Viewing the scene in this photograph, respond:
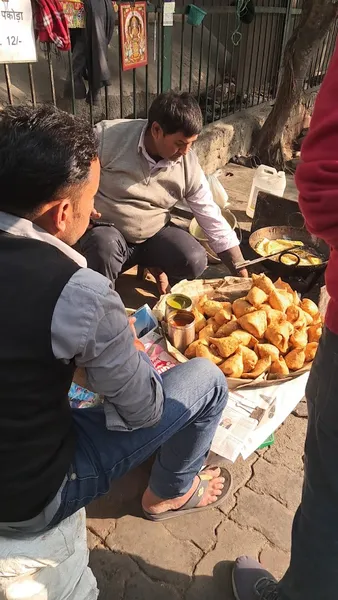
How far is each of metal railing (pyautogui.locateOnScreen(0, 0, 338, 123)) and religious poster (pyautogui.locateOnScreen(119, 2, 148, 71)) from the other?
0.37 meters

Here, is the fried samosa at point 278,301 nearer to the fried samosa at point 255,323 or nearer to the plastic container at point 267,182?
the fried samosa at point 255,323

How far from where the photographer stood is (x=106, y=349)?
4.33 feet

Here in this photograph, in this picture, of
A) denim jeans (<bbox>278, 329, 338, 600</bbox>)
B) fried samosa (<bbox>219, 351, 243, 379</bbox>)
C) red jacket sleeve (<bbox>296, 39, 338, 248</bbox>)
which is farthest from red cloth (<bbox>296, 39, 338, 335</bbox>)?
fried samosa (<bbox>219, 351, 243, 379</bbox>)

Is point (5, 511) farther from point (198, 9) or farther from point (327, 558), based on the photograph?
point (198, 9)

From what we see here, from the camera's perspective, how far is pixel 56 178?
1.35 m

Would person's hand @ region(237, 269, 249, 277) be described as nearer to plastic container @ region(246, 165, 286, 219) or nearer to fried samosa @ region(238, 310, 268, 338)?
fried samosa @ region(238, 310, 268, 338)

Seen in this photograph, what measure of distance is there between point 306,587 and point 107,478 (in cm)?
75

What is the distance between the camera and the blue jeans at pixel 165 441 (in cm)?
155

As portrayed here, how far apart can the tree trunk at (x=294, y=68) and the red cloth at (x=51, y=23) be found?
3.69m

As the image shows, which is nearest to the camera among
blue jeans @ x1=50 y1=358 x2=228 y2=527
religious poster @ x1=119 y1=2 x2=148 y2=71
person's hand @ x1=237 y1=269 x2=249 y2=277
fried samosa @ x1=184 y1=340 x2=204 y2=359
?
blue jeans @ x1=50 y1=358 x2=228 y2=527

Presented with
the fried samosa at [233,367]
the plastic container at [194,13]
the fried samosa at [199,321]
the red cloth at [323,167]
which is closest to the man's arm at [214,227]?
the fried samosa at [199,321]

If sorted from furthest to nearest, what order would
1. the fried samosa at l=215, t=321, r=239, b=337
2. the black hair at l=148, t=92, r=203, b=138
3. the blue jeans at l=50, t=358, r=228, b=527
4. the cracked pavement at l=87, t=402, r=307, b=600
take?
the black hair at l=148, t=92, r=203, b=138 → the fried samosa at l=215, t=321, r=239, b=337 → the cracked pavement at l=87, t=402, r=307, b=600 → the blue jeans at l=50, t=358, r=228, b=527

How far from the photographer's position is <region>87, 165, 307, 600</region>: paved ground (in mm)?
1988

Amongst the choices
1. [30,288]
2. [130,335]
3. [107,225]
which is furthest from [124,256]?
[30,288]
